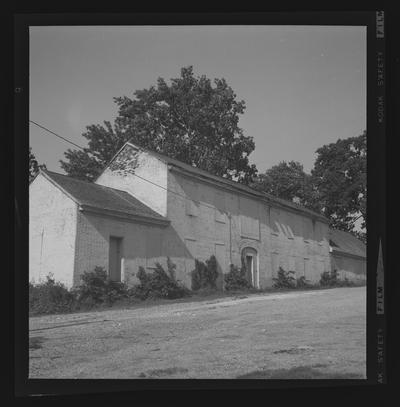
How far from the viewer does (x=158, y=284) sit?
23.8ft

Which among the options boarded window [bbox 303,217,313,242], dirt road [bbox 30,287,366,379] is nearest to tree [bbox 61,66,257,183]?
boarded window [bbox 303,217,313,242]

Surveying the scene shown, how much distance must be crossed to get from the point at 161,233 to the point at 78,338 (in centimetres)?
173

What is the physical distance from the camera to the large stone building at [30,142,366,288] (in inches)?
275

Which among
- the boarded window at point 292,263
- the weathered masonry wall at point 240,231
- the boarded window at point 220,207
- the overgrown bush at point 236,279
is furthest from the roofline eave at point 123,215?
the boarded window at point 292,263

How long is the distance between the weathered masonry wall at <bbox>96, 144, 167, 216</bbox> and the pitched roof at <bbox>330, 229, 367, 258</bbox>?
2105 mm

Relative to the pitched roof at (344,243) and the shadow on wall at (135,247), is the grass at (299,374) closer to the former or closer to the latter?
the pitched roof at (344,243)

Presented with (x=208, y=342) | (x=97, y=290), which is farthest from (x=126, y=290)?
(x=208, y=342)

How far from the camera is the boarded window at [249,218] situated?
784 centimetres

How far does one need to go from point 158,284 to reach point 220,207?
1.29m

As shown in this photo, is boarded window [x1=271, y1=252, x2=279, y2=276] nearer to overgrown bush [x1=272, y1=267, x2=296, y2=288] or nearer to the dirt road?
overgrown bush [x1=272, y1=267, x2=296, y2=288]

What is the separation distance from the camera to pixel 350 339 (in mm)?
6395

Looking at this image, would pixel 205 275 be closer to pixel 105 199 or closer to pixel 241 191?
pixel 241 191

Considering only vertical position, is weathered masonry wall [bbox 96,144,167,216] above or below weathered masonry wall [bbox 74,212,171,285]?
above
